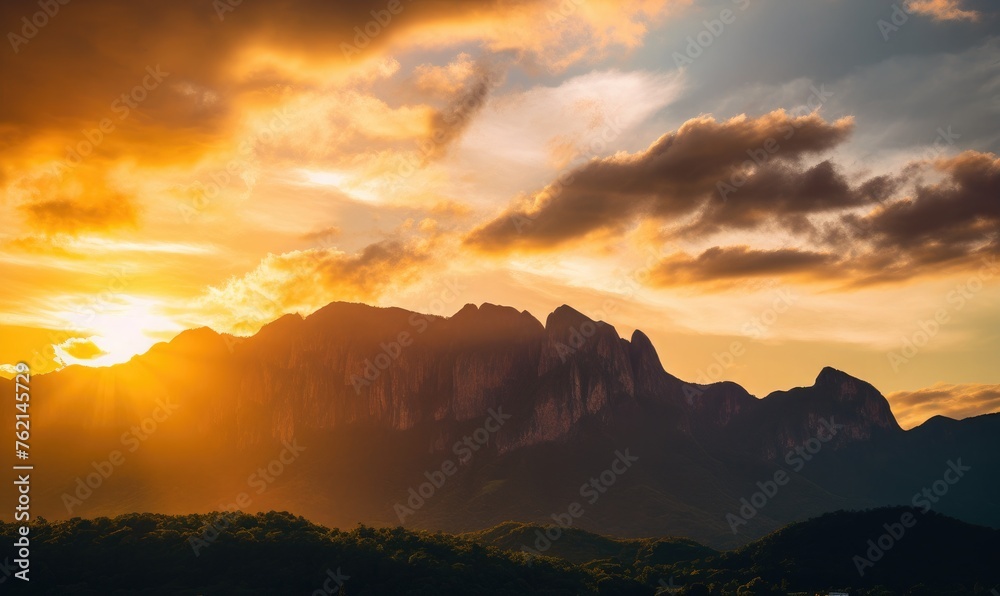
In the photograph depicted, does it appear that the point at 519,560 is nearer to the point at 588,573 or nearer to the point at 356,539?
the point at 588,573

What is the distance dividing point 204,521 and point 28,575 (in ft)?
132

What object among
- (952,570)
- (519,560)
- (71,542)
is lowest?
(952,570)

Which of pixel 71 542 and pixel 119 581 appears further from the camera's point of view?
pixel 71 542

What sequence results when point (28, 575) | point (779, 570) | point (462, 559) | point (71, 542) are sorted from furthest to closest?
point (779, 570) < point (462, 559) < point (71, 542) < point (28, 575)

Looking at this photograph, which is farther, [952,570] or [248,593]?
[952,570]

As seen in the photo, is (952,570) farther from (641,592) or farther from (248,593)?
(248,593)

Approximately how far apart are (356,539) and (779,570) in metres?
95.5

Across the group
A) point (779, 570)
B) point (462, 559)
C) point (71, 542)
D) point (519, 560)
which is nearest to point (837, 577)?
point (779, 570)

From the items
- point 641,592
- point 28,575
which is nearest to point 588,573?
point 641,592

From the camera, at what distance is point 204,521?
192625 mm

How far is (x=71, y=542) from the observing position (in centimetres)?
17288

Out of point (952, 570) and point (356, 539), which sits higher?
point (356, 539)

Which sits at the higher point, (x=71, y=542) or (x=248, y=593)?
(x=71, y=542)

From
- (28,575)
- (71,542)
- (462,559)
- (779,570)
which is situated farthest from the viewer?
(779,570)
